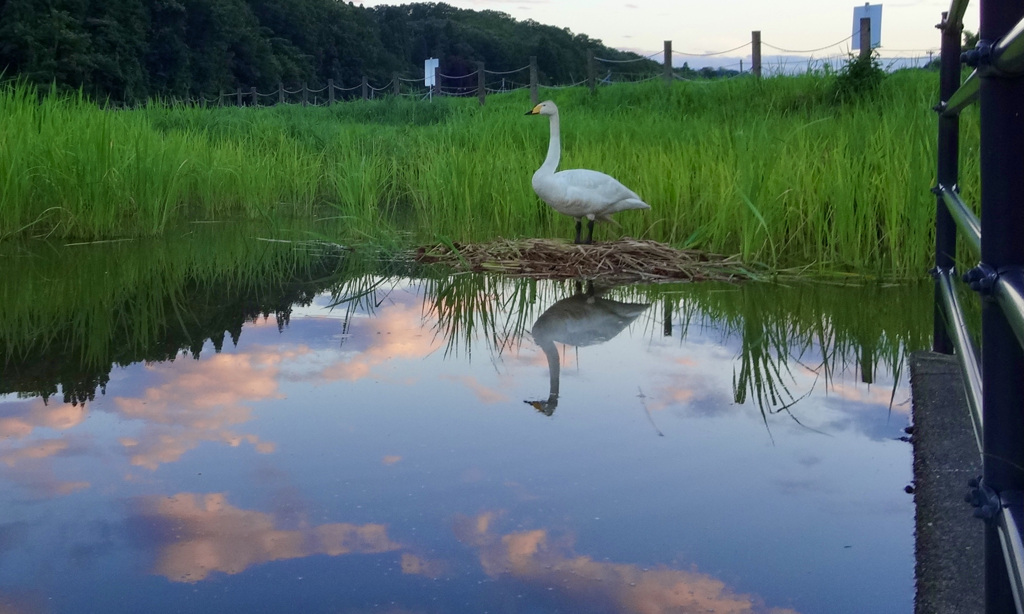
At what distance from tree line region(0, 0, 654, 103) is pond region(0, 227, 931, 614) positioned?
757 centimetres

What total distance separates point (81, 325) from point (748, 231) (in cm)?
384

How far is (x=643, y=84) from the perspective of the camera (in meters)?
22.5

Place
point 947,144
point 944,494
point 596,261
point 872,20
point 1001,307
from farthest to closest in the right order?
point 872,20, point 596,261, point 947,144, point 944,494, point 1001,307

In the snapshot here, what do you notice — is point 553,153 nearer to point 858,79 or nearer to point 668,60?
point 858,79

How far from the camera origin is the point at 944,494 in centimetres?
237

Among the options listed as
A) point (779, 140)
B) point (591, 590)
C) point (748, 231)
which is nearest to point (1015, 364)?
point (591, 590)

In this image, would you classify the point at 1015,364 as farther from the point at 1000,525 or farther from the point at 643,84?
the point at 643,84

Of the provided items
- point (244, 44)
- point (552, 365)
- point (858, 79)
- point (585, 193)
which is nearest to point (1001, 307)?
point (552, 365)

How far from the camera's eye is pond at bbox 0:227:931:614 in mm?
2135

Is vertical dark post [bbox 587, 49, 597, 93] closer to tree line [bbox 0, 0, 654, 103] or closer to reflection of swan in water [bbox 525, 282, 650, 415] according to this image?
tree line [bbox 0, 0, 654, 103]

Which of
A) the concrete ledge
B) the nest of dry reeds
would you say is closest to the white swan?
the nest of dry reeds

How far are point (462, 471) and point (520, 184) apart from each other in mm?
5380

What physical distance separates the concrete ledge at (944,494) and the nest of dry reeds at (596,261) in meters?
2.75

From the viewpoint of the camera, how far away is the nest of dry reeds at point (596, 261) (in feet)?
20.0
